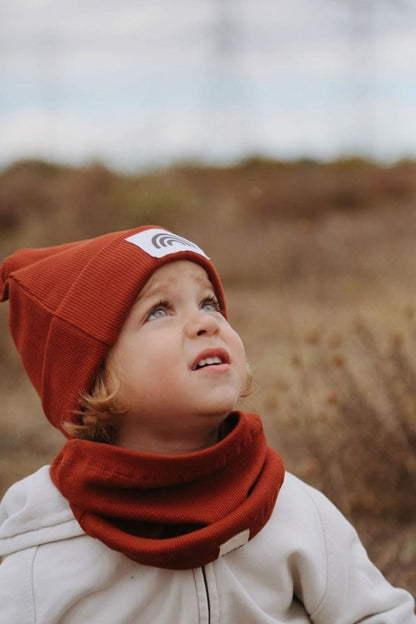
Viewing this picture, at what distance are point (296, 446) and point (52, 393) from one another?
2.35 m

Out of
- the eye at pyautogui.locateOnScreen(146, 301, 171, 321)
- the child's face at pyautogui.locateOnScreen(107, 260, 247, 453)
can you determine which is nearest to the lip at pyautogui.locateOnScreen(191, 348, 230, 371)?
the child's face at pyautogui.locateOnScreen(107, 260, 247, 453)

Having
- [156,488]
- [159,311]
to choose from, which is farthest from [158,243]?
[156,488]

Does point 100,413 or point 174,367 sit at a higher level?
point 174,367

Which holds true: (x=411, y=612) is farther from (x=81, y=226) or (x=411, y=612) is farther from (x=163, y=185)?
(x=163, y=185)

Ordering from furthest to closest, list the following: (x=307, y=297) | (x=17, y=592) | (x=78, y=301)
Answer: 1. (x=307, y=297)
2. (x=78, y=301)
3. (x=17, y=592)

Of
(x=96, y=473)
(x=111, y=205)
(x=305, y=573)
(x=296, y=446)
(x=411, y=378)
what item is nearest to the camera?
(x=96, y=473)

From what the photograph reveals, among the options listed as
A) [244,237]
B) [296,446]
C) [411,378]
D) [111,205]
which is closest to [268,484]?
[411,378]

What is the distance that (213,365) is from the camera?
1414 mm

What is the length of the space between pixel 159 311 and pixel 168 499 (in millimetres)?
341

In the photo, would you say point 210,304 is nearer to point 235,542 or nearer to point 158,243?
point 158,243

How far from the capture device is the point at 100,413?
4.79 feet

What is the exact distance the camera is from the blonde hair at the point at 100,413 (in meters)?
1.45

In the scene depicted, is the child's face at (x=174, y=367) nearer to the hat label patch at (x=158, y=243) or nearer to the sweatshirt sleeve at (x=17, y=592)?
the hat label patch at (x=158, y=243)

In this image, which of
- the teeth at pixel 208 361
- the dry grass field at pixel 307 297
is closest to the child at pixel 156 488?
the teeth at pixel 208 361
